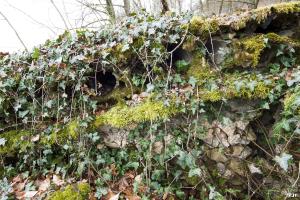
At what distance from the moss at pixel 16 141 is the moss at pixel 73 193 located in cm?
114

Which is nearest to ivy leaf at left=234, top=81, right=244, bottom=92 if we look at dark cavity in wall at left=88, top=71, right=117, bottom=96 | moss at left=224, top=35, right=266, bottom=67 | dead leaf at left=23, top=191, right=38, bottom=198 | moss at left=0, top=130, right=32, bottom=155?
moss at left=224, top=35, right=266, bottom=67

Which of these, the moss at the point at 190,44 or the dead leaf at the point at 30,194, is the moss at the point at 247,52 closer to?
the moss at the point at 190,44

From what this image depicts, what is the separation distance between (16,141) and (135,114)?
1.89m

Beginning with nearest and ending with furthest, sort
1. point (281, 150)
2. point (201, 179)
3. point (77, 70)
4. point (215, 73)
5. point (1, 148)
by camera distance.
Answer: point (281, 150) < point (201, 179) < point (215, 73) < point (77, 70) < point (1, 148)

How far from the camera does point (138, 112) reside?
364 cm

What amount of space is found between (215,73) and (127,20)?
4.91 feet

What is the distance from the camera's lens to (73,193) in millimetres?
3336

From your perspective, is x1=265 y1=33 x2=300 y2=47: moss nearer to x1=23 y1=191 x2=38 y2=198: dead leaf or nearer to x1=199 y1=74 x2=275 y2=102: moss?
x1=199 y1=74 x2=275 y2=102: moss

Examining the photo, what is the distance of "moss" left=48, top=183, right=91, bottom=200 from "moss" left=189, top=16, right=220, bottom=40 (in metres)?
2.21

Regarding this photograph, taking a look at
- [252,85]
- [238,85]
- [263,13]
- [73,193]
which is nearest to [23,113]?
[73,193]

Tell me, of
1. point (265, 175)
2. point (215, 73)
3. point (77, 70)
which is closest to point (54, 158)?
point (77, 70)

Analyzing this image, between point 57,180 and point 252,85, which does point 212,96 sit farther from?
point 57,180

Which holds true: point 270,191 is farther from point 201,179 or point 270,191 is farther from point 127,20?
point 127,20

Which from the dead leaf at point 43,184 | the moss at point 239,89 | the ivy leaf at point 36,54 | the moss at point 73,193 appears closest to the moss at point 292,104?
the moss at point 239,89
